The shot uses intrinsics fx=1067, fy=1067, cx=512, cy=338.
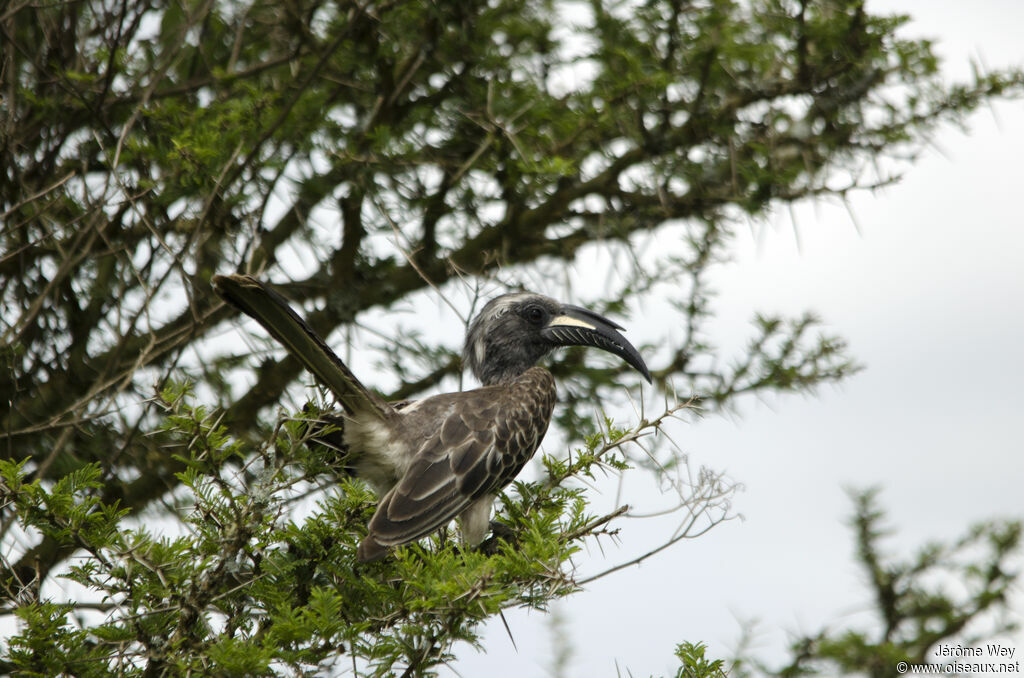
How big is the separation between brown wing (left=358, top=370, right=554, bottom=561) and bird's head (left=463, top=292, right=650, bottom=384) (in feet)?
1.21

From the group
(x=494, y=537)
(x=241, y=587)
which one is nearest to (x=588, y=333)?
(x=494, y=537)

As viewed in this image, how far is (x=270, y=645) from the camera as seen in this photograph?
7.55 feet

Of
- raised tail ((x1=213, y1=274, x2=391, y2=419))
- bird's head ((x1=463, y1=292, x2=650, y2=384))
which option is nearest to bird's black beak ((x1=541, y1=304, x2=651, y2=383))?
bird's head ((x1=463, y1=292, x2=650, y2=384))

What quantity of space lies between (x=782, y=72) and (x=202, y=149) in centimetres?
277

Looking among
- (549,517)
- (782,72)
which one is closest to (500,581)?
(549,517)

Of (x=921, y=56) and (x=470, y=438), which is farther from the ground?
(x=921, y=56)

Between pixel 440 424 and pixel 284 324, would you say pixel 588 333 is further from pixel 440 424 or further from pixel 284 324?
pixel 284 324

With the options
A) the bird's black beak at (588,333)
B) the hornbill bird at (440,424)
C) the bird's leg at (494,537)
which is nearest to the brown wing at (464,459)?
the hornbill bird at (440,424)

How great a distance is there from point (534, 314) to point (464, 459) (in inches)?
44.7

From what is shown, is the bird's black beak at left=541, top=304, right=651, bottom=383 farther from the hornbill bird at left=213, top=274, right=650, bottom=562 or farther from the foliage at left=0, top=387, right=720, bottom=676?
the foliage at left=0, top=387, right=720, bottom=676

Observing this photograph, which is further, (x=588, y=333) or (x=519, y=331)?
(x=519, y=331)

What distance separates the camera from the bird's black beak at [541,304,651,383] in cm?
424

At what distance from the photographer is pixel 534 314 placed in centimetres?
448

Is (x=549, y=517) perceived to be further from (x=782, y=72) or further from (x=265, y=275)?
(x=782, y=72)
